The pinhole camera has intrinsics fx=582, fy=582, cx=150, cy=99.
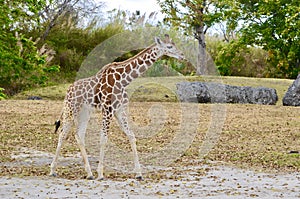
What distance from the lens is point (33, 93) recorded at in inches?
882

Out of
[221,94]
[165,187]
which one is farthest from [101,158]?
[221,94]

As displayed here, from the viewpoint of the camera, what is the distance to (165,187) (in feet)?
23.6

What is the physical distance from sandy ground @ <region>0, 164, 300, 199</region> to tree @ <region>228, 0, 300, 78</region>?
24.0 m

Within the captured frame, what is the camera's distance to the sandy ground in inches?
265

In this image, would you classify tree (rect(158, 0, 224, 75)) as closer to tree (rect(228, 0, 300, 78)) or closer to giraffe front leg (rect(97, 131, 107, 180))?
tree (rect(228, 0, 300, 78))

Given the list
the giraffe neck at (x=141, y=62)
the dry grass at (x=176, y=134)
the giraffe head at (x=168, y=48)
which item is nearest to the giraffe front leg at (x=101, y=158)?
the dry grass at (x=176, y=134)

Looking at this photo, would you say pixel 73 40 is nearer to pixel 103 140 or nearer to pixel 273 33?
pixel 273 33

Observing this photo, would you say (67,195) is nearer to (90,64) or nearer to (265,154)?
(265,154)

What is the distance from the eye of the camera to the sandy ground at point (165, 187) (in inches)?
265

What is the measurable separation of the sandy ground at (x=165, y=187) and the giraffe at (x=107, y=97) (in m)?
0.42

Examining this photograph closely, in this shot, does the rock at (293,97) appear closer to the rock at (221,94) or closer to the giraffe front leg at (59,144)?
the rock at (221,94)

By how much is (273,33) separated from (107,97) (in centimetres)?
2591

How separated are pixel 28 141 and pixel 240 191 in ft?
17.6

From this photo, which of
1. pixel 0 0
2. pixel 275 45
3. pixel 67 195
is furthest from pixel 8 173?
pixel 275 45
